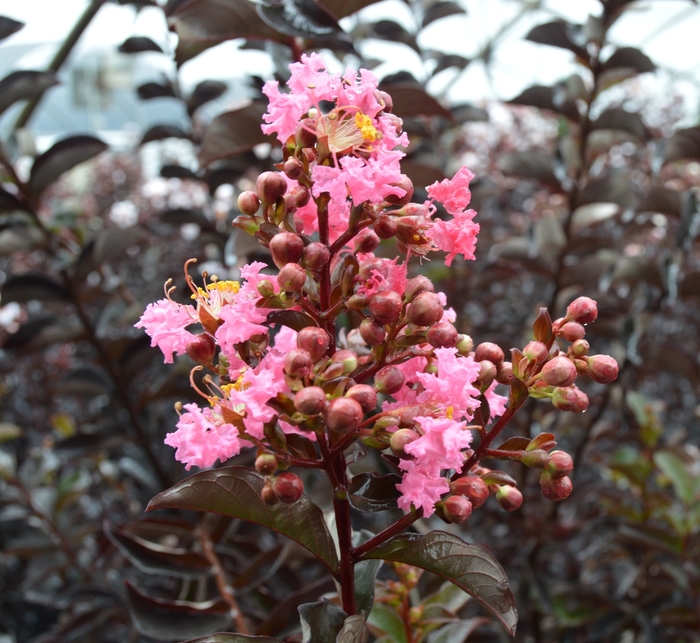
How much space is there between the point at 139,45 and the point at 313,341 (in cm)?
129

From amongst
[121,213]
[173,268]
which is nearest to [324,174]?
[173,268]

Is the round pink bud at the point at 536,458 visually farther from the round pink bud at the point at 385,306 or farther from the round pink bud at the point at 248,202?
the round pink bud at the point at 248,202

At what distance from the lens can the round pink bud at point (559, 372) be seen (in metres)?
0.55

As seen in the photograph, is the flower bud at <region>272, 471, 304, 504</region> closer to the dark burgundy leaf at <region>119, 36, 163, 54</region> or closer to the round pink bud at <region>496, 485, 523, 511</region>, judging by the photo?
the round pink bud at <region>496, 485, 523, 511</region>

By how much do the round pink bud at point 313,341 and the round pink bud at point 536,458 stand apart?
0.20 m

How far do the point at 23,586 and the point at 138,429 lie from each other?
0.70 m

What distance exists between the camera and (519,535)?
1469 mm

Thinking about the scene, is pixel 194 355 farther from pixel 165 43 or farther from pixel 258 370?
pixel 165 43

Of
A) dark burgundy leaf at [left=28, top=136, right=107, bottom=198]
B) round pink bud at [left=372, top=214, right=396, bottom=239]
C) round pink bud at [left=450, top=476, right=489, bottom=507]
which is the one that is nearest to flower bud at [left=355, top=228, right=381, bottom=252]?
round pink bud at [left=372, top=214, right=396, bottom=239]

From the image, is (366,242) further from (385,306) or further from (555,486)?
(555,486)

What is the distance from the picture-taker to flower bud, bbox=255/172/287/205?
1.82ft

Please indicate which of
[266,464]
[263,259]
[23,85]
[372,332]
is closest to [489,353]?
[372,332]

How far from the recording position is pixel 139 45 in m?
1.52

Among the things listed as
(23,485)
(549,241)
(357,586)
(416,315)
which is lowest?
(23,485)
